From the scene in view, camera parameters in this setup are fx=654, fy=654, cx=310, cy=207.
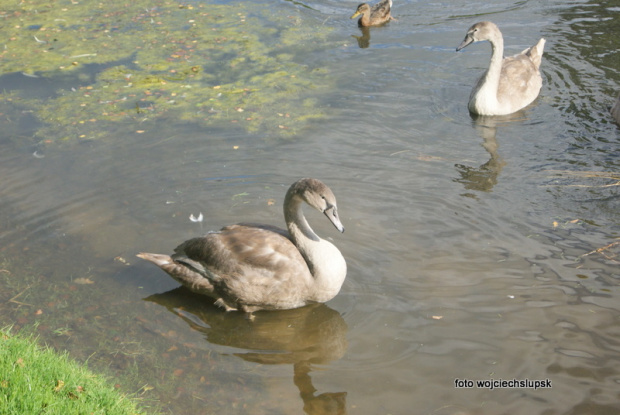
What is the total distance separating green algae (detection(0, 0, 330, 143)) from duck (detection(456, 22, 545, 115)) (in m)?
2.79

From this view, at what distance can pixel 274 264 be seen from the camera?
6746 millimetres

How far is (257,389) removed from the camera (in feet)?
19.2

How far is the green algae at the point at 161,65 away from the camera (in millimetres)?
11195

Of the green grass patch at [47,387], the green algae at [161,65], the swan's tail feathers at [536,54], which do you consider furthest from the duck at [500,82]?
the green grass patch at [47,387]

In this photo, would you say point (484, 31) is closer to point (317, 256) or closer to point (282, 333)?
point (317, 256)

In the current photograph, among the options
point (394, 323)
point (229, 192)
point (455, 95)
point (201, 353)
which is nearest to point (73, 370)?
point (201, 353)

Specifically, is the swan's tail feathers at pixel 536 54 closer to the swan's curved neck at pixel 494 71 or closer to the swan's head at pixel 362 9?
the swan's curved neck at pixel 494 71

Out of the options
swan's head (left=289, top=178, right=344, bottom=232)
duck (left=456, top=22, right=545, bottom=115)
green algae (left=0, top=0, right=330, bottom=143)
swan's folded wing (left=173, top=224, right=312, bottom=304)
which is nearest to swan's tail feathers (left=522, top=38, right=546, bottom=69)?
duck (left=456, top=22, right=545, bottom=115)

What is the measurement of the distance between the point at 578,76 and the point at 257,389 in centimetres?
970

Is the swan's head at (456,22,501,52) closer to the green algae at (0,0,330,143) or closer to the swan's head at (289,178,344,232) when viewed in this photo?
the green algae at (0,0,330,143)

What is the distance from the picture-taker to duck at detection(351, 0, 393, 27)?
51.3ft

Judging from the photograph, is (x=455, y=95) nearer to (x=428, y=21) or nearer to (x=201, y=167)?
(x=428, y=21)

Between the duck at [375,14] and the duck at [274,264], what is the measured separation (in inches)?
389

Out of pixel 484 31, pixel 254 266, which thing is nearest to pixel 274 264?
pixel 254 266
